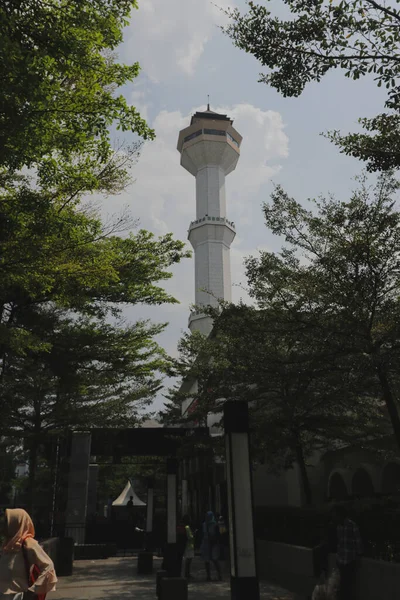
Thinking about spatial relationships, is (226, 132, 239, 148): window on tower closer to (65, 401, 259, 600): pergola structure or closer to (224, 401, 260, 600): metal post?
(65, 401, 259, 600): pergola structure

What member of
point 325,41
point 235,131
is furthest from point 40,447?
point 235,131

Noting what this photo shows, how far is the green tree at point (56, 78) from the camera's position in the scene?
675 centimetres

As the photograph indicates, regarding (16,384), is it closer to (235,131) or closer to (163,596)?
(163,596)

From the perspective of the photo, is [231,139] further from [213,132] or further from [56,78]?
[56,78]

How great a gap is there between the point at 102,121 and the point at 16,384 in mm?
14025

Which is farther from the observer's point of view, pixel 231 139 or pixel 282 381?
pixel 231 139

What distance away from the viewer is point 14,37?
708 centimetres

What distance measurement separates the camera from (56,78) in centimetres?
792

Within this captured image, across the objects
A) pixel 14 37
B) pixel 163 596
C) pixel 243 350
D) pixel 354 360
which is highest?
pixel 14 37

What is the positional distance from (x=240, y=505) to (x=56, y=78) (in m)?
6.81

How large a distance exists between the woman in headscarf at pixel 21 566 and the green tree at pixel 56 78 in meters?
5.26

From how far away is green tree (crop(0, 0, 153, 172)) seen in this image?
6746 mm

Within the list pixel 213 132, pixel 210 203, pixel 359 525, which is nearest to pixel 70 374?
pixel 359 525

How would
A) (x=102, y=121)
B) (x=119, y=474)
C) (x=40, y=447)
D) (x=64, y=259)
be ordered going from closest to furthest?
(x=102, y=121) < (x=64, y=259) < (x=40, y=447) < (x=119, y=474)
